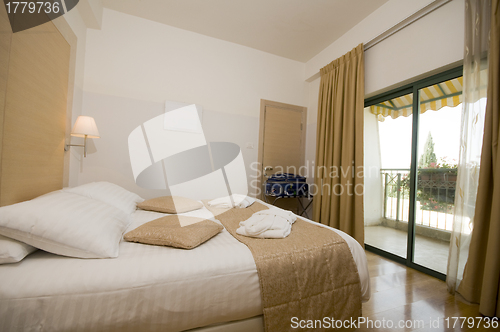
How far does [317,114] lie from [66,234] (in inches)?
139

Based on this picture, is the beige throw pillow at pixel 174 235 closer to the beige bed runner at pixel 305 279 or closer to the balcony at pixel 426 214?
the beige bed runner at pixel 305 279

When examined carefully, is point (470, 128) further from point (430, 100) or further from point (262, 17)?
point (262, 17)

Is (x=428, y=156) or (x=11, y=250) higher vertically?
(x=428, y=156)

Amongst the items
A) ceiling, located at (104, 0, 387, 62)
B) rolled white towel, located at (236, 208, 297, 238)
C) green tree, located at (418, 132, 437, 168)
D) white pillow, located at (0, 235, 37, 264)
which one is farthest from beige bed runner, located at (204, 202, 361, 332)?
ceiling, located at (104, 0, 387, 62)

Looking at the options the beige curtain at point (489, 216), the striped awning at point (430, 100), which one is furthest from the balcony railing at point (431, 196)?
the striped awning at point (430, 100)

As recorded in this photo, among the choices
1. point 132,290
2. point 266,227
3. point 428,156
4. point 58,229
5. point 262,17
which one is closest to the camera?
point 132,290

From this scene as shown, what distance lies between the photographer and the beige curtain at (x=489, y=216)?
153 cm

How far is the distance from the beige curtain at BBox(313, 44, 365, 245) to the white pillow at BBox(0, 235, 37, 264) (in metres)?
2.95

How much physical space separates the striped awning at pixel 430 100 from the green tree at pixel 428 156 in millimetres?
341

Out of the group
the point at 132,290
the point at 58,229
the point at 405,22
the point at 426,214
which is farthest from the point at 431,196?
the point at 58,229

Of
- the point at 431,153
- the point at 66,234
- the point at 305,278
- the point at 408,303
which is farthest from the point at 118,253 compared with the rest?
the point at 431,153

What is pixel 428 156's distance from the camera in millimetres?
2365

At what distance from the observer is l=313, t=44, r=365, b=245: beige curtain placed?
285 cm

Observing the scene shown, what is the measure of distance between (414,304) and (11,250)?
2.45 m
